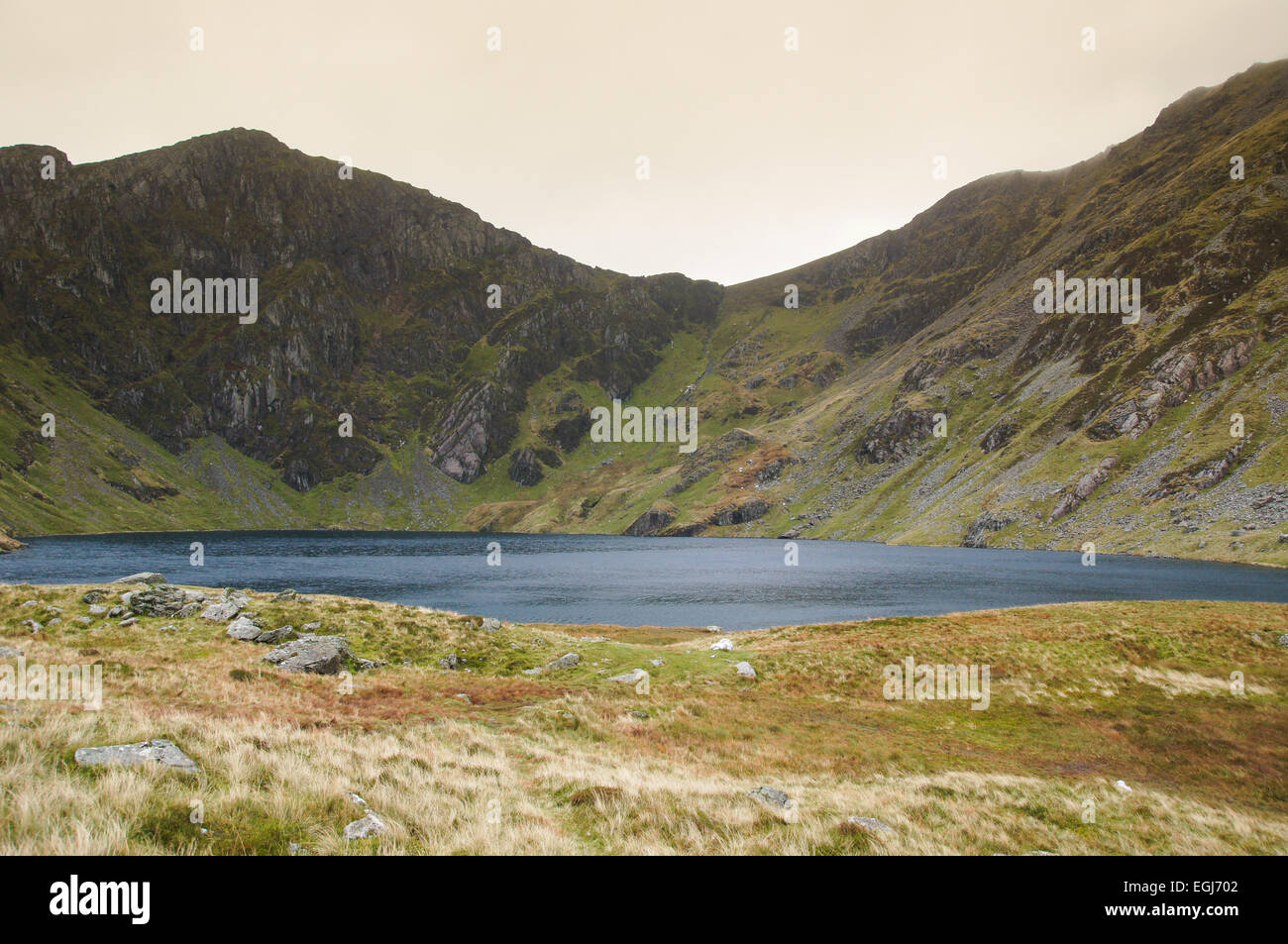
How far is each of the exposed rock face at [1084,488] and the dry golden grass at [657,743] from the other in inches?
4399

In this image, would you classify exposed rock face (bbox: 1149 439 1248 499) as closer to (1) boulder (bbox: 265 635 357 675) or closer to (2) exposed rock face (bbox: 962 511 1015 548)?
(2) exposed rock face (bbox: 962 511 1015 548)

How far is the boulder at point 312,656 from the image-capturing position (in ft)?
88.6

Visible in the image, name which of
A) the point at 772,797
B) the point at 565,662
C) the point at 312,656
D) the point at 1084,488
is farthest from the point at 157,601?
the point at 1084,488

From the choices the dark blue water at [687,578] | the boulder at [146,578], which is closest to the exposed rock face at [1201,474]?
the dark blue water at [687,578]

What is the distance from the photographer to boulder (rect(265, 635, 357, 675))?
2702 centimetres

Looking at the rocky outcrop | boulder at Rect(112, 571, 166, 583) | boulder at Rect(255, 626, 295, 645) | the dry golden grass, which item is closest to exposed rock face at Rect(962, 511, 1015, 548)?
the rocky outcrop

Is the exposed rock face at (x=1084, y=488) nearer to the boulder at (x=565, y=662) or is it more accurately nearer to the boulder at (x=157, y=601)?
the boulder at (x=565, y=662)

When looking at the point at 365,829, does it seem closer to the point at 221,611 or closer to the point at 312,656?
the point at 312,656

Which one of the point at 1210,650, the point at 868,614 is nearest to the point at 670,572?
the point at 868,614

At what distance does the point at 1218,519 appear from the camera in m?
114

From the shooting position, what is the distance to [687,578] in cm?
10512

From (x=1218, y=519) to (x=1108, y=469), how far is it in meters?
31.1

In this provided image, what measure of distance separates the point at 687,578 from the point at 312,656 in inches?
3216
